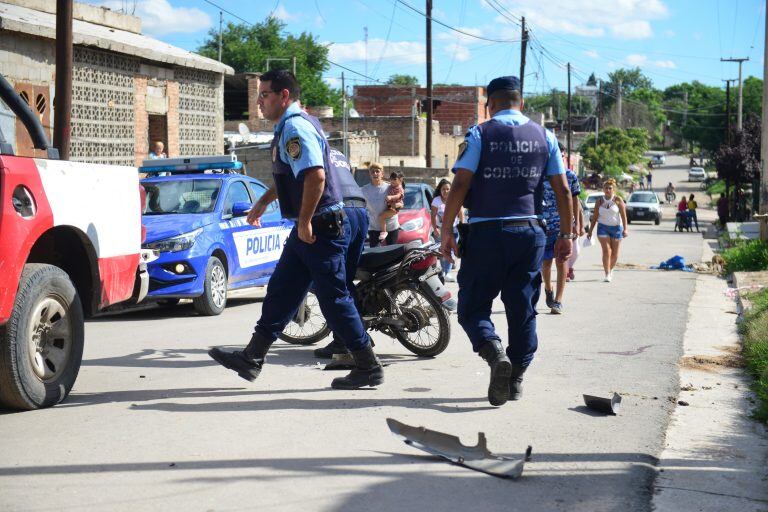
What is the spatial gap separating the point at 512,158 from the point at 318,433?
2136 millimetres

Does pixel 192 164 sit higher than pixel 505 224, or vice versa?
pixel 192 164

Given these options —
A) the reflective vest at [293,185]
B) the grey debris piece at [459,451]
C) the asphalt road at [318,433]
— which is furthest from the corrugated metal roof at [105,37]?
the grey debris piece at [459,451]

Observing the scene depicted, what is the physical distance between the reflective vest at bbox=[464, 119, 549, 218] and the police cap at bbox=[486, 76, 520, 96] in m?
0.26

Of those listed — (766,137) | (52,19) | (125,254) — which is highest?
(52,19)

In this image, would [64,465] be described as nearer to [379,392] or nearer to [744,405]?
[379,392]

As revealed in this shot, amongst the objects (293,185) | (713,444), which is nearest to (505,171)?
(293,185)

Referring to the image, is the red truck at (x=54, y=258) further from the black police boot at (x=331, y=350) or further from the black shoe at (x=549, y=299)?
the black shoe at (x=549, y=299)

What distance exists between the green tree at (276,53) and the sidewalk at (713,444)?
268 ft

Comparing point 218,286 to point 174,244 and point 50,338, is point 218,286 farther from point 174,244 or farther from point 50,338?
point 50,338

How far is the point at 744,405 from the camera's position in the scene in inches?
278

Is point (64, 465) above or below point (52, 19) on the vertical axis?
below

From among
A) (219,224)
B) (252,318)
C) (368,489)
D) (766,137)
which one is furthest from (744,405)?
(766,137)

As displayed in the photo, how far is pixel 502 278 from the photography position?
6516 millimetres

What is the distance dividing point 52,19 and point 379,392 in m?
16.4
